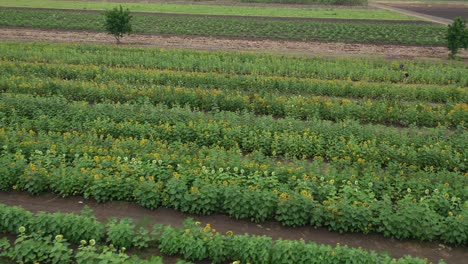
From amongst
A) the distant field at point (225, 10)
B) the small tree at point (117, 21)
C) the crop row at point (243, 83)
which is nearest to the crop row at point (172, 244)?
the crop row at point (243, 83)

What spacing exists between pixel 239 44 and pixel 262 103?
634 inches

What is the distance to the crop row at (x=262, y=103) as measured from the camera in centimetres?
1493

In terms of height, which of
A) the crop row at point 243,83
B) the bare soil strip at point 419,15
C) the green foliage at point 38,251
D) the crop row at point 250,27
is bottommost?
the green foliage at point 38,251

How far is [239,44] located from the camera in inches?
1215

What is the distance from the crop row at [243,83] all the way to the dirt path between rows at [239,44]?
31.3ft

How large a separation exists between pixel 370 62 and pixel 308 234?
1677 centimetres

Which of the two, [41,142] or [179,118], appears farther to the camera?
[179,118]

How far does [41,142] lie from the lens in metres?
11.1

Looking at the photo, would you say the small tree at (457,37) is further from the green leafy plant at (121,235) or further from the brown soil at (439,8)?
the green leafy plant at (121,235)

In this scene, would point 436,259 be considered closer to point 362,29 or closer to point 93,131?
point 93,131

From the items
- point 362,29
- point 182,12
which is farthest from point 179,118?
point 182,12

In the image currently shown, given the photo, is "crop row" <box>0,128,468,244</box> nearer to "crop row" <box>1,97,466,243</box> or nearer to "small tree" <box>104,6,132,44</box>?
"crop row" <box>1,97,466,243</box>

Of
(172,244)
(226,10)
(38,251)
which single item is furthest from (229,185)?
(226,10)

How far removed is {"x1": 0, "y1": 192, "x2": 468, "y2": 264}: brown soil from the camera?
820 centimetres
